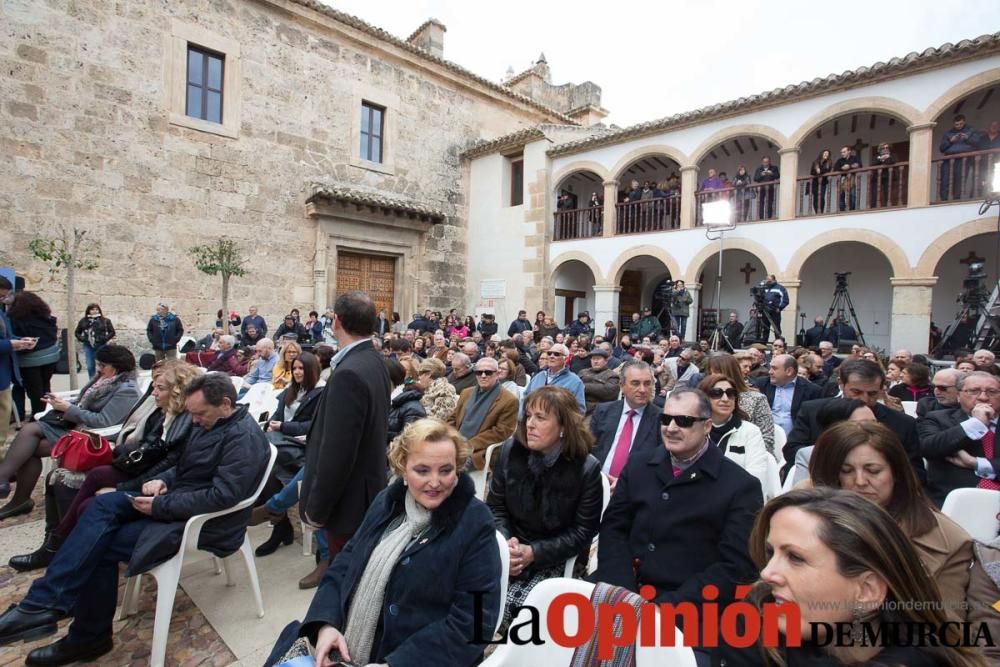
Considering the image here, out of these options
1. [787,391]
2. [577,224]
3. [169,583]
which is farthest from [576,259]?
[169,583]

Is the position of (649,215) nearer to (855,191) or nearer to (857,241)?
(855,191)

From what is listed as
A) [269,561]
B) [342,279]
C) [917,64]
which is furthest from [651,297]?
[269,561]

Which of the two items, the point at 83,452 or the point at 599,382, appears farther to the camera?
the point at 599,382

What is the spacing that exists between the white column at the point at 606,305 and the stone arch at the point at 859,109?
482cm

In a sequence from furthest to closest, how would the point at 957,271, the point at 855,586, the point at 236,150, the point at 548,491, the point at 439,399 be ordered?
1. the point at 236,150
2. the point at 957,271
3. the point at 439,399
4. the point at 548,491
5. the point at 855,586

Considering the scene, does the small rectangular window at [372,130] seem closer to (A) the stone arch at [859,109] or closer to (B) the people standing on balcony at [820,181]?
(A) the stone arch at [859,109]

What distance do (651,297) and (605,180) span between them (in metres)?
4.23

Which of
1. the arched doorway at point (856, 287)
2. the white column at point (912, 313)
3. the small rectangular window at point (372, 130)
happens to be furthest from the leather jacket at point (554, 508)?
the small rectangular window at point (372, 130)

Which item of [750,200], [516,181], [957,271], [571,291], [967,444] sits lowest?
[967,444]

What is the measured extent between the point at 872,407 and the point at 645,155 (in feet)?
33.9

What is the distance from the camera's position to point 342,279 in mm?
12508

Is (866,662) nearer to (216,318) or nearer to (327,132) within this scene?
(216,318)

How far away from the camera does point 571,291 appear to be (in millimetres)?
14453

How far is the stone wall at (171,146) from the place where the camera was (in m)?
8.48
